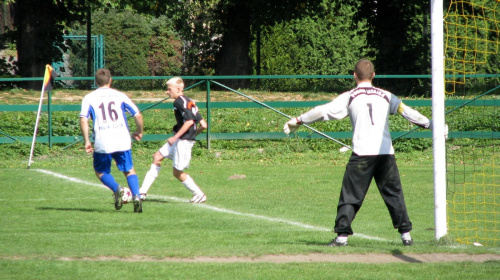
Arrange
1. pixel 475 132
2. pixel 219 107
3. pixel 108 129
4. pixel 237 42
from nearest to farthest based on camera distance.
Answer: pixel 108 129 → pixel 475 132 → pixel 219 107 → pixel 237 42

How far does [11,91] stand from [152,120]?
4.59 meters

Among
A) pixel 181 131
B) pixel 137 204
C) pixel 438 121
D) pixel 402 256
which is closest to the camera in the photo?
pixel 402 256

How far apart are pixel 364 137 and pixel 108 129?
145 inches

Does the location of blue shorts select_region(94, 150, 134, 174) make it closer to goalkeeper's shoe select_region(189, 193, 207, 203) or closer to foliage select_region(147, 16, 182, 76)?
goalkeeper's shoe select_region(189, 193, 207, 203)

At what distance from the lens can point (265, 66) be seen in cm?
3177

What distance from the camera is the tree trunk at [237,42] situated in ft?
84.5

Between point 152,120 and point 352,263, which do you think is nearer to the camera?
point 352,263

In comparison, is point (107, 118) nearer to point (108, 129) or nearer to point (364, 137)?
point (108, 129)

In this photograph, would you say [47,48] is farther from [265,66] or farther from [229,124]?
[265,66]

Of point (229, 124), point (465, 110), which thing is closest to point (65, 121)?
point (229, 124)

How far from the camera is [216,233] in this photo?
803 cm

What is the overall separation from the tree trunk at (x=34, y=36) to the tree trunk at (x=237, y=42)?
587 cm

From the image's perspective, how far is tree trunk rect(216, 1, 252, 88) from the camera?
84.5 ft

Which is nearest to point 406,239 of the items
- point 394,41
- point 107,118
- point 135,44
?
point 107,118
